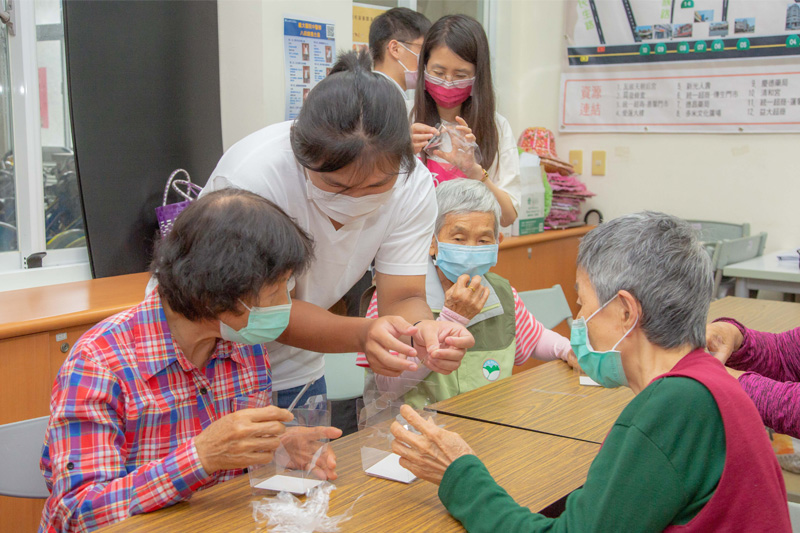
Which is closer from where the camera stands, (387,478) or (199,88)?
(387,478)

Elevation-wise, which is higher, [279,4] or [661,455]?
[279,4]

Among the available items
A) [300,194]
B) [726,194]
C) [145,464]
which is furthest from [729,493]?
[726,194]

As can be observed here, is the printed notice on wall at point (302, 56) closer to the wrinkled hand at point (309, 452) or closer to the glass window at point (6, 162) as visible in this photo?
the glass window at point (6, 162)

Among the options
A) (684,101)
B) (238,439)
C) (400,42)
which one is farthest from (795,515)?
(684,101)

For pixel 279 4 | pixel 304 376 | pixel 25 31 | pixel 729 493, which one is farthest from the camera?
pixel 279 4

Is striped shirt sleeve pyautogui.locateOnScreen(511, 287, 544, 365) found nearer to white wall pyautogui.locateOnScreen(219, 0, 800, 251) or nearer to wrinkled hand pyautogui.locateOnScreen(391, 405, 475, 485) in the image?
wrinkled hand pyautogui.locateOnScreen(391, 405, 475, 485)

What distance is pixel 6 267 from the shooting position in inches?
107

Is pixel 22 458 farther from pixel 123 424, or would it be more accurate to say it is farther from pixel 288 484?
pixel 288 484

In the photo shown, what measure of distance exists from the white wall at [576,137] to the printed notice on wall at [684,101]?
3.0 inches

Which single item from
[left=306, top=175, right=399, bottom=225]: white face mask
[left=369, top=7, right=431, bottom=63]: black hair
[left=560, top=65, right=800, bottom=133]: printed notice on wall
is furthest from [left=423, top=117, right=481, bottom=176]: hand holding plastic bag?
[left=560, top=65, right=800, bottom=133]: printed notice on wall

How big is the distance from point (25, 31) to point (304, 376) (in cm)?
192

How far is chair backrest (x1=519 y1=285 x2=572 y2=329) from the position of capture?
2.90 meters

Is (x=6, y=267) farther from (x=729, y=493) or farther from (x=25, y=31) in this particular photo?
(x=729, y=493)

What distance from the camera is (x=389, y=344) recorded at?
5.18 feet
